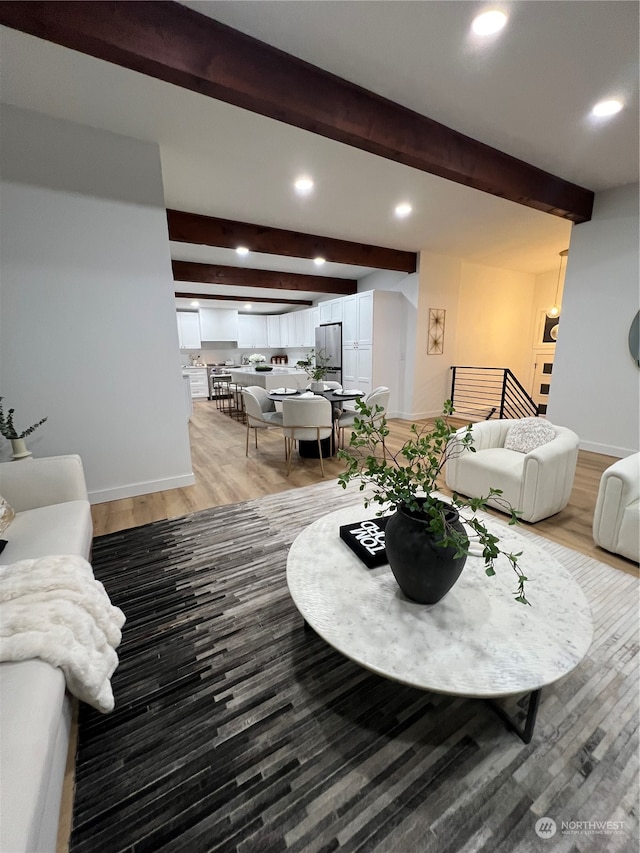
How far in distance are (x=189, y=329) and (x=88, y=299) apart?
21.3 feet

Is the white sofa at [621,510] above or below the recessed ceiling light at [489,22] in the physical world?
below

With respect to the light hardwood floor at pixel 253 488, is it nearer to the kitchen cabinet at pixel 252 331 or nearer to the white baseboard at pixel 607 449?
the white baseboard at pixel 607 449

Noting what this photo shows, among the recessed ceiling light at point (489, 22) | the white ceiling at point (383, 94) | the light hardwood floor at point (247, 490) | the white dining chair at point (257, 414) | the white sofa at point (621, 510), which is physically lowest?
the light hardwood floor at point (247, 490)

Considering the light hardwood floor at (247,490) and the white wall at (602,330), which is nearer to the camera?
the light hardwood floor at (247,490)

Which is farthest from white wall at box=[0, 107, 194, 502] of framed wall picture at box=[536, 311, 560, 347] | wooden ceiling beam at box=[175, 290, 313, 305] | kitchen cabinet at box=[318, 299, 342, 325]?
framed wall picture at box=[536, 311, 560, 347]

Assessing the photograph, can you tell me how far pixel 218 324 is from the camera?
8.94m

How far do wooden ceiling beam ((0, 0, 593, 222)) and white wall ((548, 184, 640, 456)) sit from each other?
2.10 metres

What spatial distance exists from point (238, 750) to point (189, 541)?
1.35m

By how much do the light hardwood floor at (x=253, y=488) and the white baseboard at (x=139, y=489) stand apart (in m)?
0.05

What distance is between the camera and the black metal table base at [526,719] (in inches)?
41.7

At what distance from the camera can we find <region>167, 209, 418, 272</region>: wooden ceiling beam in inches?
155

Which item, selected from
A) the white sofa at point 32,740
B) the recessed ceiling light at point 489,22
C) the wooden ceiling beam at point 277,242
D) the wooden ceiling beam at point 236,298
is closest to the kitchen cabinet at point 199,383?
the wooden ceiling beam at point 236,298

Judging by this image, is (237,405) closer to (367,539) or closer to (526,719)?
(367,539)
